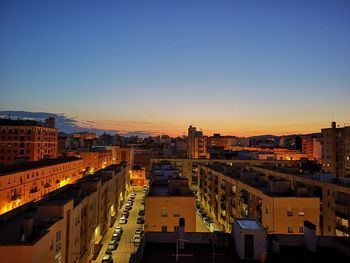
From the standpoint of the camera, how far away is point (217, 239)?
15.3 m

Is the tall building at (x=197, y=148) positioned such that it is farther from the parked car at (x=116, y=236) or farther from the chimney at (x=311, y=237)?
the chimney at (x=311, y=237)

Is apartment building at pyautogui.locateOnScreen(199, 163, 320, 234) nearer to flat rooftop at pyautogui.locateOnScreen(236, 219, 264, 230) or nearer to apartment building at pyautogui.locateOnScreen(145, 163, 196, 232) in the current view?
flat rooftop at pyautogui.locateOnScreen(236, 219, 264, 230)

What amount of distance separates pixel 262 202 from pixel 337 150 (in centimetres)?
4583

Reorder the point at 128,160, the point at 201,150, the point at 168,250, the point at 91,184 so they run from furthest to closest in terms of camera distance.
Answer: the point at 201,150 → the point at 128,160 → the point at 91,184 → the point at 168,250

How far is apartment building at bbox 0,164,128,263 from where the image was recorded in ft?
51.9

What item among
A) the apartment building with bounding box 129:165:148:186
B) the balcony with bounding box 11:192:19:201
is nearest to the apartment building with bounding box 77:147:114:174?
the apartment building with bounding box 129:165:148:186

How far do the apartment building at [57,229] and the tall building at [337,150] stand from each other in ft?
168

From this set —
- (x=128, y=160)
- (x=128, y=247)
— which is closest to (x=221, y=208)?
(x=128, y=247)

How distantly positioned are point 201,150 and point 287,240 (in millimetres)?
104531

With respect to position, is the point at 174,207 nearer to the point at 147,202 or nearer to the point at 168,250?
the point at 147,202

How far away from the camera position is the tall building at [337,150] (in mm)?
63594

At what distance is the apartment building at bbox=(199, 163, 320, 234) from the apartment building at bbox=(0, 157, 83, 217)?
27.8 m

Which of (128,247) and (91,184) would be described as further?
(128,247)

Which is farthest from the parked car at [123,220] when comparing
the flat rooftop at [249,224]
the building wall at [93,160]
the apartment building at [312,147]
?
the apartment building at [312,147]
